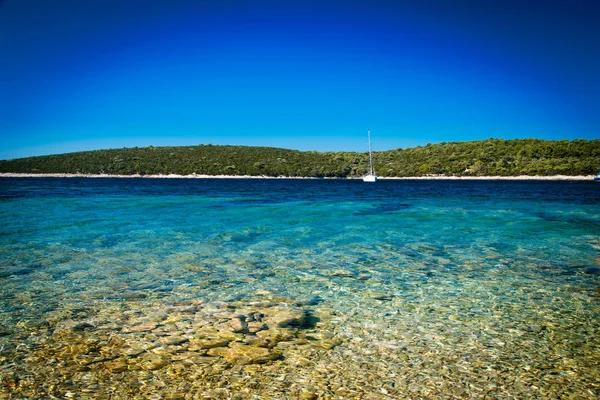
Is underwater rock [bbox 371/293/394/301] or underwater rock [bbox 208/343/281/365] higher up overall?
underwater rock [bbox 208/343/281/365]

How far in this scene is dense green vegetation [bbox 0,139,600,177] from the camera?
115125 mm

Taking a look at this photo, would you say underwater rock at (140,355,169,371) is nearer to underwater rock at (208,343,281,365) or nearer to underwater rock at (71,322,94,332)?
underwater rock at (208,343,281,365)

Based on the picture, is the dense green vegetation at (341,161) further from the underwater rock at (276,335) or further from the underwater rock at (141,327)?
the underwater rock at (141,327)

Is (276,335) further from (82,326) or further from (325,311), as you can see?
(82,326)

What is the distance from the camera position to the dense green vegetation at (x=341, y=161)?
378 ft

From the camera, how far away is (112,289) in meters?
6.97

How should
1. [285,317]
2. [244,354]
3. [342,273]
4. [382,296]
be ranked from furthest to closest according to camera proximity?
1. [342,273]
2. [382,296]
3. [285,317]
4. [244,354]

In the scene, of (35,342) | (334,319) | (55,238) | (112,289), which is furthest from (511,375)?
(55,238)

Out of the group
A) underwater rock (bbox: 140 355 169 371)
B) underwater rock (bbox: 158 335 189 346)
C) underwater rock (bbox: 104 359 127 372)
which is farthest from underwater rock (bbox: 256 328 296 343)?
underwater rock (bbox: 104 359 127 372)

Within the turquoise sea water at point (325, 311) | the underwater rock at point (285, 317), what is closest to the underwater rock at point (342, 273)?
the turquoise sea water at point (325, 311)

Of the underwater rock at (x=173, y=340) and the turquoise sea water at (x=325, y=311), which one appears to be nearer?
the turquoise sea water at (x=325, y=311)

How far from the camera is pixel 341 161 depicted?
538 feet

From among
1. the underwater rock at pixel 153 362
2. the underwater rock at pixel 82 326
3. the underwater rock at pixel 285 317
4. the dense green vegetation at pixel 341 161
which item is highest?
the dense green vegetation at pixel 341 161

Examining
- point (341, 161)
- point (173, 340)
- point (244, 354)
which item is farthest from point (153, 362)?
point (341, 161)
